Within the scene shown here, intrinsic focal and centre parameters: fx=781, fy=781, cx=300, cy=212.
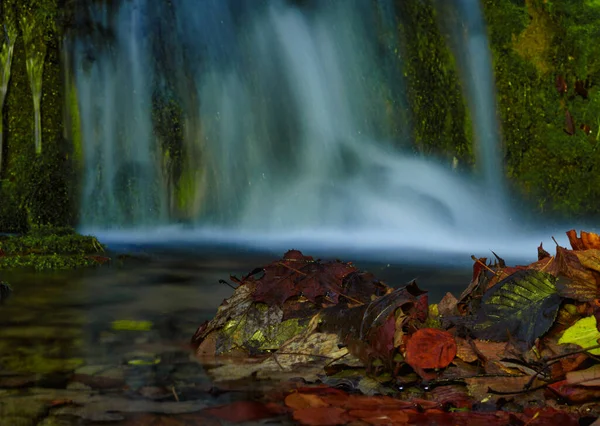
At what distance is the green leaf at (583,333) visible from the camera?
7.63ft

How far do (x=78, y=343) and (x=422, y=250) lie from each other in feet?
19.5

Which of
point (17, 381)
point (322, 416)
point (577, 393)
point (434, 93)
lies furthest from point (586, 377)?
point (434, 93)

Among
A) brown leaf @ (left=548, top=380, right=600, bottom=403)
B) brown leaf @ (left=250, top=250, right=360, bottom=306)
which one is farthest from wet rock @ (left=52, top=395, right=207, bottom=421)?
brown leaf @ (left=548, top=380, right=600, bottom=403)

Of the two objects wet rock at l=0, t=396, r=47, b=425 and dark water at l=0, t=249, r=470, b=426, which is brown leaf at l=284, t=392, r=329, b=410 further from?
wet rock at l=0, t=396, r=47, b=425

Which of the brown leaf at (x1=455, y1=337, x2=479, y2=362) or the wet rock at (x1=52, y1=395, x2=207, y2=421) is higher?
the brown leaf at (x1=455, y1=337, x2=479, y2=362)

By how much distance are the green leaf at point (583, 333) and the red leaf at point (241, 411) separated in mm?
951

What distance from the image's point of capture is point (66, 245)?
26.4 feet

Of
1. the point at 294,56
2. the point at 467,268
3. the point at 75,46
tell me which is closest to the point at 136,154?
the point at 75,46

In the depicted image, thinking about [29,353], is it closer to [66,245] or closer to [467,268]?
[467,268]

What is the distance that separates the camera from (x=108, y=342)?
3.20 metres

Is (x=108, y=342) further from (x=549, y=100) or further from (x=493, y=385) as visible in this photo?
(x=549, y=100)

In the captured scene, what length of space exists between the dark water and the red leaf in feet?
0.20

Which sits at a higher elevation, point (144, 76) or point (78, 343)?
point (144, 76)

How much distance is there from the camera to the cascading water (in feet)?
41.0
